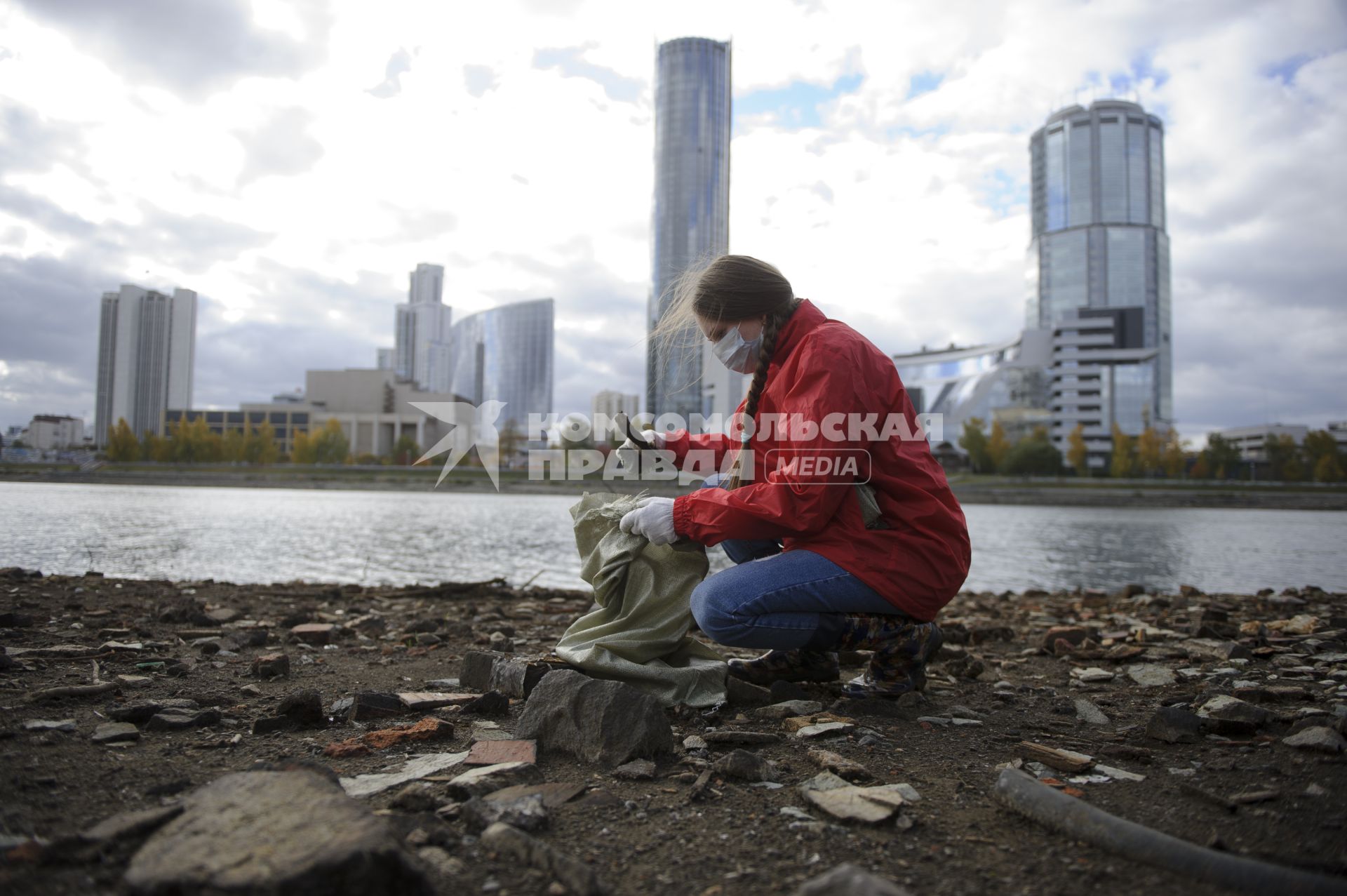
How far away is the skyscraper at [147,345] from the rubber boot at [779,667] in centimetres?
10388

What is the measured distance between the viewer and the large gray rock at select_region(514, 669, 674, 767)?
6.68ft

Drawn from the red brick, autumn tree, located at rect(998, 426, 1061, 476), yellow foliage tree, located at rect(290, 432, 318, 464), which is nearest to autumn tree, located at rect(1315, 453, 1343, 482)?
autumn tree, located at rect(998, 426, 1061, 476)

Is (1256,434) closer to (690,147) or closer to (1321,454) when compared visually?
(1321,454)

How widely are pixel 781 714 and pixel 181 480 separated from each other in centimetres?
5029

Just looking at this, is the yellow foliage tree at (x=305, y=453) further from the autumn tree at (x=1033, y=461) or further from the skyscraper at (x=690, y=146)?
the autumn tree at (x=1033, y=461)

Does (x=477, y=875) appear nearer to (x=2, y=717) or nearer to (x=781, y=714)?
(x=781, y=714)

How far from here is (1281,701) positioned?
263 cm

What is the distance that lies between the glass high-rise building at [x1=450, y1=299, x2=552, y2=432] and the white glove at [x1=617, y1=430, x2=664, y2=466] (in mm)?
128239

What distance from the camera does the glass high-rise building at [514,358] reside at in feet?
438

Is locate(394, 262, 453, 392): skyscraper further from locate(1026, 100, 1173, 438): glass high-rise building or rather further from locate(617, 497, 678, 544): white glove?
locate(617, 497, 678, 544): white glove

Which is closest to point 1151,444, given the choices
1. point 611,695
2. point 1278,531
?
point 1278,531

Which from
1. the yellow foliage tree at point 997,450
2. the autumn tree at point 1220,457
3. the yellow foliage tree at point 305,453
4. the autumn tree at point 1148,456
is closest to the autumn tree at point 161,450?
the yellow foliage tree at point 305,453

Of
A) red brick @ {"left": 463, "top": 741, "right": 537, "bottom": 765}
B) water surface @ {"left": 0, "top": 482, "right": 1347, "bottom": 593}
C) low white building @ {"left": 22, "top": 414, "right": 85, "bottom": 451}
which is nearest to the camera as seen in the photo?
red brick @ {"left": 463, "top": 741, "right": 537, "bottom": 765}

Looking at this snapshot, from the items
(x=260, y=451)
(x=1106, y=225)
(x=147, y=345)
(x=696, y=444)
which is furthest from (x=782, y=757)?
(x=1106, y=225)
